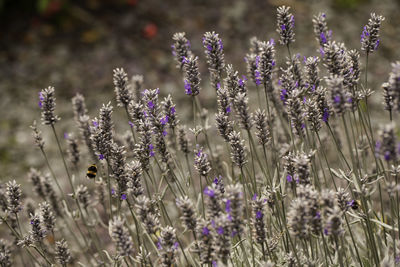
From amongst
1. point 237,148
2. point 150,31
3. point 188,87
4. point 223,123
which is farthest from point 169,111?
point 150,31

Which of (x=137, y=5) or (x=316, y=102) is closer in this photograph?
(x=316, y=102)

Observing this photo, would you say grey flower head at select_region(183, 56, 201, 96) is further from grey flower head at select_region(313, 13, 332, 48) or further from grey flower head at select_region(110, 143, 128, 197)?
Result: grey flower head at select_region(313, 13, 332, 48)

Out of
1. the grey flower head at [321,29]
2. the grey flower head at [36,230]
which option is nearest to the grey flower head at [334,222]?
the grey flower head at [321,29]

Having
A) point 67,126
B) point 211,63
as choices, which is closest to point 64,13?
point 67,126

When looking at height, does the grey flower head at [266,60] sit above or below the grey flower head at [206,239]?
above

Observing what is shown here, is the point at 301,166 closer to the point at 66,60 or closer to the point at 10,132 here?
the point at 10,132

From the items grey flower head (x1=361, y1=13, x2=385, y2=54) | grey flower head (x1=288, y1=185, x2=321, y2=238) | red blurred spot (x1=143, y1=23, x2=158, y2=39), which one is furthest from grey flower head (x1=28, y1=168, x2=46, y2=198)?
red blurred spot (x1=143, y1=23, x2=158, y2=39)

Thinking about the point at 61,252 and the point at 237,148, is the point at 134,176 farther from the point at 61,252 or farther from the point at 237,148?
the point at 61,252

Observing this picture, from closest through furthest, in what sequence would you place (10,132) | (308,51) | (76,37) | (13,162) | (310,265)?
(310,265), (13,162), (10,132), (308,51), (76,37)

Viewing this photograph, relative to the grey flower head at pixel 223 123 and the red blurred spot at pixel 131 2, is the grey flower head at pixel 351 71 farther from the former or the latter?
the red blurred spot at pixel 131 2
